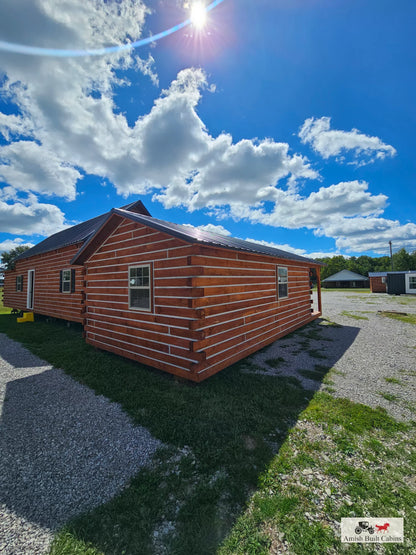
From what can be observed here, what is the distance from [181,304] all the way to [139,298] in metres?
1.68

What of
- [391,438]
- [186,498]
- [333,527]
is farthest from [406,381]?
[186,498]

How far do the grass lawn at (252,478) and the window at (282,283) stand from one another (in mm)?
4445

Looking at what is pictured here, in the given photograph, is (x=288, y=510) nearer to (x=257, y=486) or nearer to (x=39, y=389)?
(x=257, y=486)

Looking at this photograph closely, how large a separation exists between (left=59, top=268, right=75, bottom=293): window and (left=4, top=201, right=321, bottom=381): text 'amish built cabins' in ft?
10.7

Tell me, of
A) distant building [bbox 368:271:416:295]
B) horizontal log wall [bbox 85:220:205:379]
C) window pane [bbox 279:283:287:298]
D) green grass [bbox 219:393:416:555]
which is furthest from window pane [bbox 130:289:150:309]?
distant building [bbox 368:271:416:295]

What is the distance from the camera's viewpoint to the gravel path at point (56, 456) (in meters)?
2.06

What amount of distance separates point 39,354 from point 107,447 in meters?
5.47

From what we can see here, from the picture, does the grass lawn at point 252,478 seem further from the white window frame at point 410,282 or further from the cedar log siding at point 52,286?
the white window frame at point 410,282

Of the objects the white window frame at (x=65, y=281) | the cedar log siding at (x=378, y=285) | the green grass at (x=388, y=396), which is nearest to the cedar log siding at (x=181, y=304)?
the green grass at (x=388, y=396)

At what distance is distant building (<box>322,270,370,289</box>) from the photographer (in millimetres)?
48159

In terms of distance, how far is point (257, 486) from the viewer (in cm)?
233

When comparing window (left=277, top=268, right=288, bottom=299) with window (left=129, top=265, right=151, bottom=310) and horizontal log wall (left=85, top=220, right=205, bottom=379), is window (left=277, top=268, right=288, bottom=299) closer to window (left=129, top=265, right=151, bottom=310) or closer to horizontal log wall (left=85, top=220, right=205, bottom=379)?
horizontal log wall (left=85, top=220, right=205, bottom=379)

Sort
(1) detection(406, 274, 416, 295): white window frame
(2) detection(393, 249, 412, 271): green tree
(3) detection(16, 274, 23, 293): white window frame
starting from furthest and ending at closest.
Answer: (2) detection(393, 249, 412, 271): green tree, (1) detection(406, 274, 416, 295): white window frame, (3) detection(16, 274, 23, 293): white window frame

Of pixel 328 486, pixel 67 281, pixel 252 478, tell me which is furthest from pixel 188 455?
pixel 67 281
